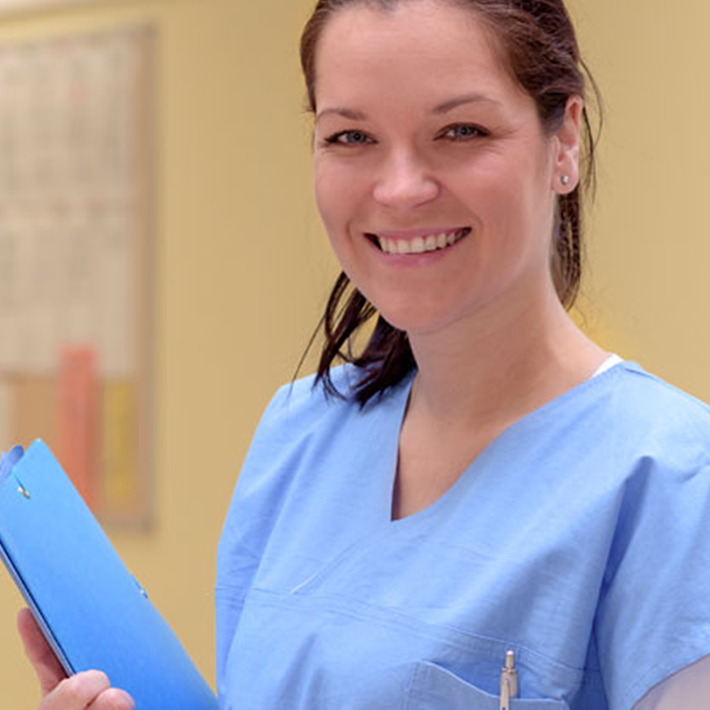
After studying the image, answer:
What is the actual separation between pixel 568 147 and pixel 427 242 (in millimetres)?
143

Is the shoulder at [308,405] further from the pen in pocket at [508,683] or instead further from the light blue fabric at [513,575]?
the pen in pocket at [508,683]

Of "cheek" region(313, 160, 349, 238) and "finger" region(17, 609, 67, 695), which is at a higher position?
"cheek" region(313, 160, 349, 238)

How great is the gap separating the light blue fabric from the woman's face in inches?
5.1

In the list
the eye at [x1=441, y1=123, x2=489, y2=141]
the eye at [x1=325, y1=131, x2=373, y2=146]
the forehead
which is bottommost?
the eye at [x1=441, y1=123, x2=489, y2=141]

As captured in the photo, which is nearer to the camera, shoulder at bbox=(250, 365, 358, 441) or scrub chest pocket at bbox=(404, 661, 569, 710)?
scrub chest pocket at bbox=(404, 661, 569, 710)

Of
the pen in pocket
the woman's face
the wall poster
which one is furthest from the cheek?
the wall poster

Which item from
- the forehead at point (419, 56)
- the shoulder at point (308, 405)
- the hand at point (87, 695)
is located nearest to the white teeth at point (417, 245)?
the forehead at point (419, 56)

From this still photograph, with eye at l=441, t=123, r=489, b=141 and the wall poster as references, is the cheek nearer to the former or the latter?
eye at l=441, t=123, r=489, b=141

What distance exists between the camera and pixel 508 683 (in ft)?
2.80

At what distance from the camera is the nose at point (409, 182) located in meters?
0.90

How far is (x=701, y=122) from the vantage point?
188 centimetres

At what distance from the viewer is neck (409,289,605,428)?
3.23 ft

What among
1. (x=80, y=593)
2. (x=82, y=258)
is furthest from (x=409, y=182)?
(x=82, y=258)

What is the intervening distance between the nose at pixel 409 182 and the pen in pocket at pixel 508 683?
330mm
